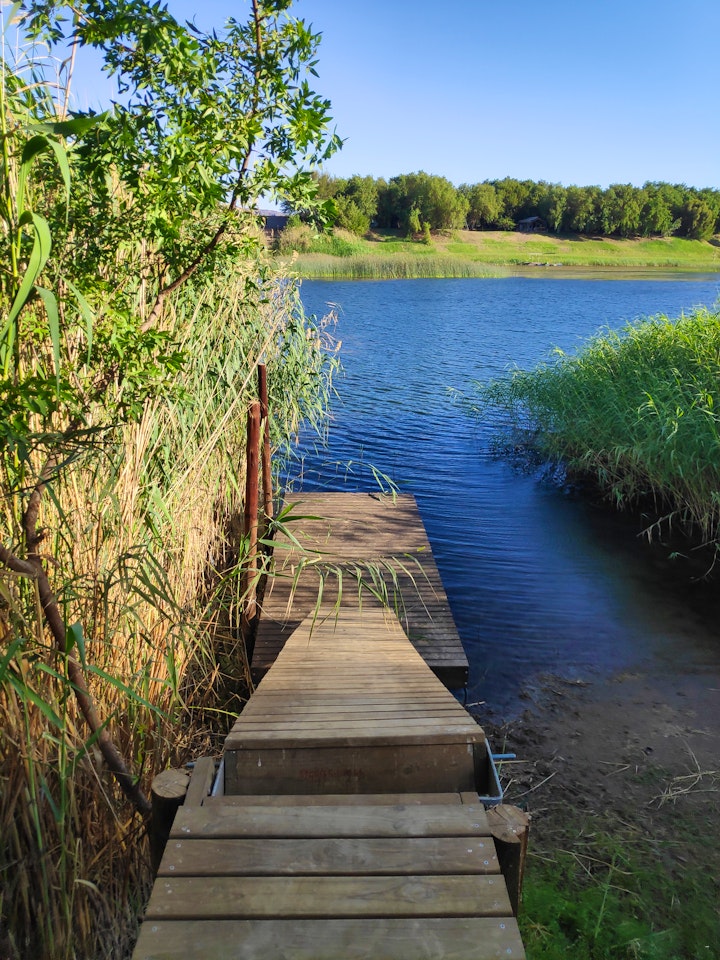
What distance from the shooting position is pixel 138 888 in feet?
8.05

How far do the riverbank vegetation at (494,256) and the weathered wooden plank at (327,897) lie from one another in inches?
1239

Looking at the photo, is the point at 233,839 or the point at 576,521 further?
the point at 576,521

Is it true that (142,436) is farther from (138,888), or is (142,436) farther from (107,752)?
(138,888)

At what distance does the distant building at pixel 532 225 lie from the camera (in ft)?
239

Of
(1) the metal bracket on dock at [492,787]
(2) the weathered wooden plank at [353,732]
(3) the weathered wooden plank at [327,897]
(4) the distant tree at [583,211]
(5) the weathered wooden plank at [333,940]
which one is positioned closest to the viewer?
(5) the weathered wooden plank at [333,940]

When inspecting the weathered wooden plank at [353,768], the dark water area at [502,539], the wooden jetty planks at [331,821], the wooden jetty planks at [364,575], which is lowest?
the dark water area at [502,539]

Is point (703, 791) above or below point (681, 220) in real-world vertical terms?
below

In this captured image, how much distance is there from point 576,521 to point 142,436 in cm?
654

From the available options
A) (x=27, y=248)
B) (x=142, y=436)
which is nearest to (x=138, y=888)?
(x=142, y=436)

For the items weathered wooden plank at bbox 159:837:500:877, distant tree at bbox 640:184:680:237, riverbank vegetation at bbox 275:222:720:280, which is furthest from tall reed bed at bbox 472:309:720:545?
distant tree at bbox 640:184:680:237

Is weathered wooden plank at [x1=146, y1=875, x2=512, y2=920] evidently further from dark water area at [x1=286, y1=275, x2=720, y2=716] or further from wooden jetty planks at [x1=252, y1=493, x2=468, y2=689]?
dark water area at [x1=286, y1=275, x2=720, y2=716]

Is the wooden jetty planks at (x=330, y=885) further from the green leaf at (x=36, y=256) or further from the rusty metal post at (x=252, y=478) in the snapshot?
the rusty metal post at (x=252, y=478)

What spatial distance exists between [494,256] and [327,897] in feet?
198

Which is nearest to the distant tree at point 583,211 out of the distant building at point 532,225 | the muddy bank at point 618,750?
the distant building at point 532,225
